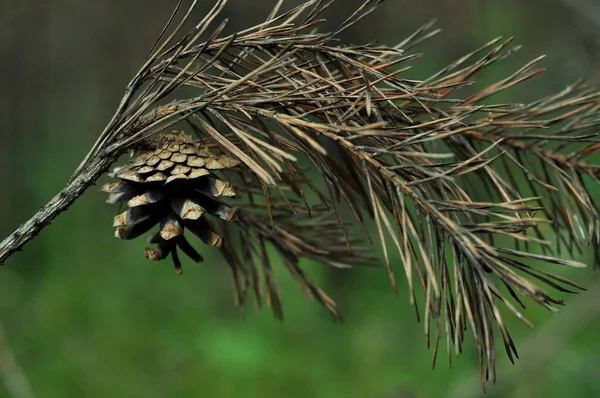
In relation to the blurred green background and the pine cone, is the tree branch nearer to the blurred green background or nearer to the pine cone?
the pine cone

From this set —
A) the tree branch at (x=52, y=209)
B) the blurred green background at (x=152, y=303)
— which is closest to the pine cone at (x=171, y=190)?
the tree branch at (x=52, y=209)

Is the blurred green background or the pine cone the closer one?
the pine cone

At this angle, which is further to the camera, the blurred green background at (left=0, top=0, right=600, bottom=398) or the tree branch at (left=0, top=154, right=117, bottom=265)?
the blurred green background at (left=0, top=0, right=600, bottom=398)

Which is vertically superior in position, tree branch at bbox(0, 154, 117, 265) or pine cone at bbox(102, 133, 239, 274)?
tree branch at bbox(0, 154, 117, 265)

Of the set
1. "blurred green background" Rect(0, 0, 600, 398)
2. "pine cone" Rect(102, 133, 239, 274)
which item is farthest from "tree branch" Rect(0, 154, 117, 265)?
"blurred green background" Rect(0, 0, 600, 398)

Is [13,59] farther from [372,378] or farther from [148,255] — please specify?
[148,255]

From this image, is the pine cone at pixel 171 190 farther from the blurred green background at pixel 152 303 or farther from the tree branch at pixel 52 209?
the blurred green background at pixel 152 303
